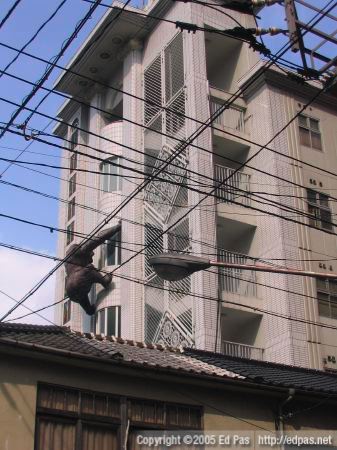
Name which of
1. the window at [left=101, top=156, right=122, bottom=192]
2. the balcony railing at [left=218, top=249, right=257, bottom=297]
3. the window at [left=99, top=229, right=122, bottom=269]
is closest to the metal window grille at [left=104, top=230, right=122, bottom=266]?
the window at [left=99, top=229, right=122, bottom=269]

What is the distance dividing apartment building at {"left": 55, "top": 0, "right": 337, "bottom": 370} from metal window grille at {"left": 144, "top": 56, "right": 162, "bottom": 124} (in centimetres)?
7

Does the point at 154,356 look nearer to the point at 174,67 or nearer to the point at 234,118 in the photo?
the point at 234,118

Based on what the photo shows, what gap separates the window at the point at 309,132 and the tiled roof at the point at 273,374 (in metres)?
18.4

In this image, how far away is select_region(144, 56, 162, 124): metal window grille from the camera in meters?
39.0

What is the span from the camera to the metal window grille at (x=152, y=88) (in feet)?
128

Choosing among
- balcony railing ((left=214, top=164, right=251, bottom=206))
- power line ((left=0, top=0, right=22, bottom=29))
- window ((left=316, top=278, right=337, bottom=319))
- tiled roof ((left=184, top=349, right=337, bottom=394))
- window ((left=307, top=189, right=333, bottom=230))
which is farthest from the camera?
window ((left=307, top=189, right=333, bottom=230))

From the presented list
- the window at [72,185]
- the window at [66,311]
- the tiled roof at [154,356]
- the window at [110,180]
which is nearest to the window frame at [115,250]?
the window at [110,180]

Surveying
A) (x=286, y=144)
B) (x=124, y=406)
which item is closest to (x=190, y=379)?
(x=124, y=406)

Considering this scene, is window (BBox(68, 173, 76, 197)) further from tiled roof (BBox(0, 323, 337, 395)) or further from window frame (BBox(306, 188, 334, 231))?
tiled roof (BBox(0, 323, 337, 395))

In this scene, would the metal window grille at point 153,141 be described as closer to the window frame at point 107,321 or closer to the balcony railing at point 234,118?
the balcony railing at point 234,118

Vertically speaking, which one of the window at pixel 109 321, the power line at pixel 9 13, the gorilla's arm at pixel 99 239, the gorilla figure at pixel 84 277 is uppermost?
the gorilla's arm at pixel 99 239

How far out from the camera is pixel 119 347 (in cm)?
1742

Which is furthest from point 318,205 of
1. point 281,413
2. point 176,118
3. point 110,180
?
point 281,413

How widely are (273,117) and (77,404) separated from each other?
84.1 ft
